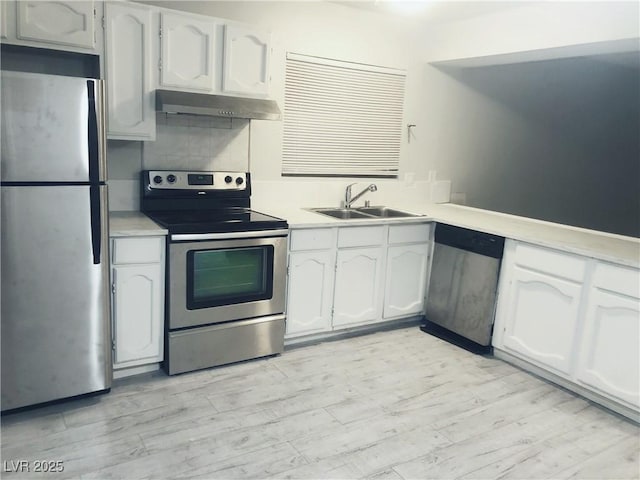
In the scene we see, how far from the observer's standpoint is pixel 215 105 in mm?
2980

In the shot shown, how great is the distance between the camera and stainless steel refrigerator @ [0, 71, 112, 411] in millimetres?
2154

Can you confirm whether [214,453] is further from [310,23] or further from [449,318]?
[310,23]

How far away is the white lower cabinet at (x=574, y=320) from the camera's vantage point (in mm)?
2629

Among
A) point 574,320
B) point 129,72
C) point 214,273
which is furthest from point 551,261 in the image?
point 129,72

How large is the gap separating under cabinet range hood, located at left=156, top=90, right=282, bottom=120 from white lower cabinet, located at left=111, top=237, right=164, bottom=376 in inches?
30.8

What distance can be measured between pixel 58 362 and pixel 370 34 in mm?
3267

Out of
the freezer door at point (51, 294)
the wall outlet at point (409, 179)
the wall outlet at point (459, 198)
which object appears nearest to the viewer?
the freezer door at point (51, 294)

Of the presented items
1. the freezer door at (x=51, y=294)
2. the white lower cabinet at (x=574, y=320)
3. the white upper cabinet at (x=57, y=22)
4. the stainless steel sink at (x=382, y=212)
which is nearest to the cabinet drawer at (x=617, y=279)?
the white lower cabinet at (x=574, y=320)

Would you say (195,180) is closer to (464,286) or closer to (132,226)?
(132,226)

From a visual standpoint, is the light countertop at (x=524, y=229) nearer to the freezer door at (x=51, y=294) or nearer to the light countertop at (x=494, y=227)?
the light countertop at (x=494, y=227)

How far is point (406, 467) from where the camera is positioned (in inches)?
86.4

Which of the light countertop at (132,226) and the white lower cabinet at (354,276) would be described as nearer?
the light countertop at (132,226)

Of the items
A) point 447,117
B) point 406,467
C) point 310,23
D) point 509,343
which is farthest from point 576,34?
point 406,467

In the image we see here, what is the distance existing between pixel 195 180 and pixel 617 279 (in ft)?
8.55
